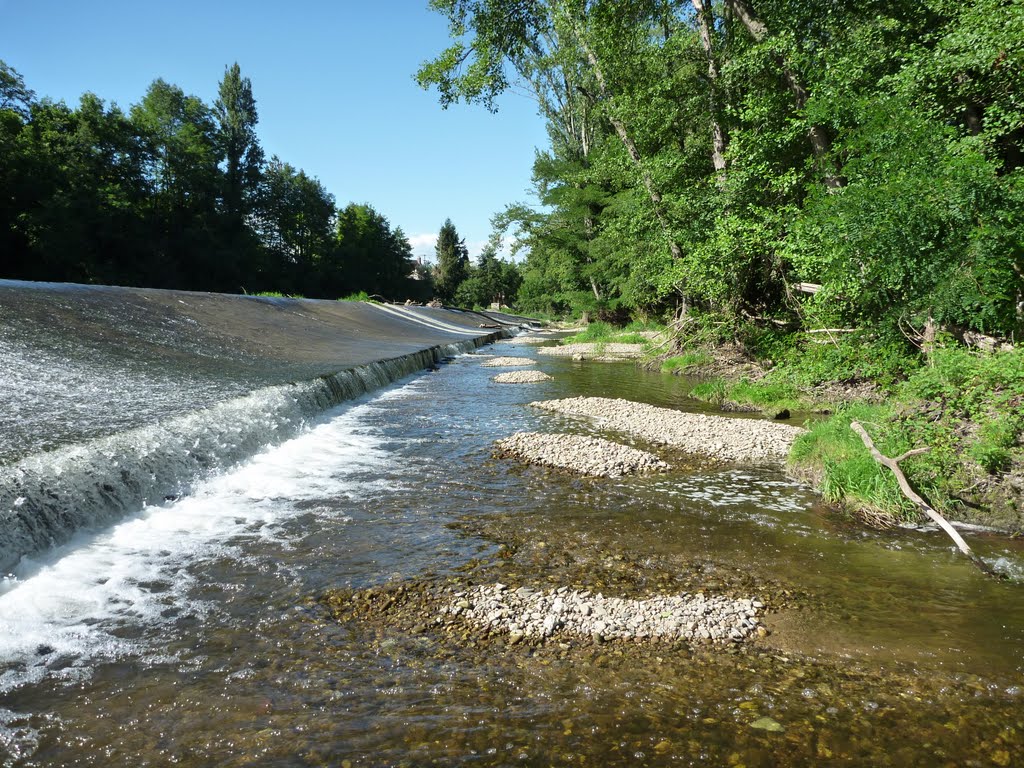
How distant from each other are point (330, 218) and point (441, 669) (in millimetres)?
73907

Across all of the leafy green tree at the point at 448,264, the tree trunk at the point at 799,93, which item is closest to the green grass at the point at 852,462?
the tree trunk at the point at 799,93

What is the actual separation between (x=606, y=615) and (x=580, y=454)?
464 centimetres

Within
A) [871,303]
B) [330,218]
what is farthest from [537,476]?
[330,218]

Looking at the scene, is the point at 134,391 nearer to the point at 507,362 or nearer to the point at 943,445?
the point at 943,445

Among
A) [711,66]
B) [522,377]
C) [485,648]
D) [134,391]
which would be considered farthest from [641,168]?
[485,648]

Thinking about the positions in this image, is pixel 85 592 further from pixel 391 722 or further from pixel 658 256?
pixel 658 256

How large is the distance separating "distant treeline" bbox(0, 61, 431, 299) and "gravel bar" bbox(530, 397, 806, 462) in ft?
120

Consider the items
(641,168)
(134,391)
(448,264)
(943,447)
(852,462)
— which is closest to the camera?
(943,447)

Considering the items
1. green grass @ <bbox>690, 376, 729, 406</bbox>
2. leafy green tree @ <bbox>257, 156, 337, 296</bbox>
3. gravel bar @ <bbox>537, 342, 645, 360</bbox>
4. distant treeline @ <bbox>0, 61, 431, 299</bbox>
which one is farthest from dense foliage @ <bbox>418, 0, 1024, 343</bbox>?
leafy green tree @ <bbox>257, 156, 337, 296</bbox>

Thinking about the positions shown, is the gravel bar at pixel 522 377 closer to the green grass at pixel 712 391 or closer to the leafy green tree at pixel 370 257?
the green grass at pixel 712 391

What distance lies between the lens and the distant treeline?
34.0 m

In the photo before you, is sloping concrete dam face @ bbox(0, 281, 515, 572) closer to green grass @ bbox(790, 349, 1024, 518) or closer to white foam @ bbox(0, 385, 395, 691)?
white foam @ bbox(0, 385, 395, 691)

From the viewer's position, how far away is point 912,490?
6.51 m

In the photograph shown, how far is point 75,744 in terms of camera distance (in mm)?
3230
